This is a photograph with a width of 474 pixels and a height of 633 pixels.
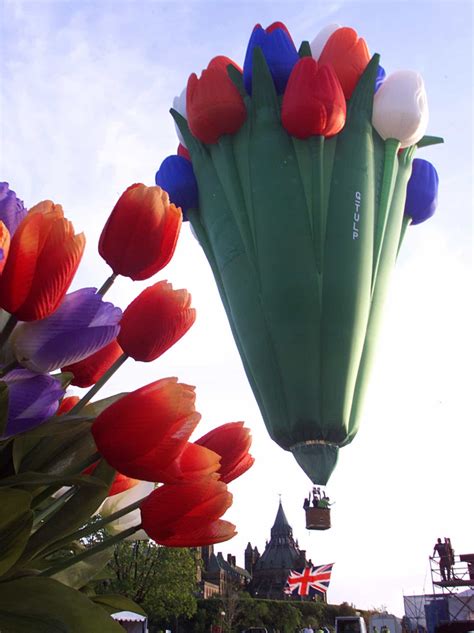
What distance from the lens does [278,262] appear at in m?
8.41

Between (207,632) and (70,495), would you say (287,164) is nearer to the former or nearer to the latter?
(70,495)

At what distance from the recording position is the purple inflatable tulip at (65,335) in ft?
Result: 3.00

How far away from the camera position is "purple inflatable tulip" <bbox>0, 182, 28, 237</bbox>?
3.46 ft

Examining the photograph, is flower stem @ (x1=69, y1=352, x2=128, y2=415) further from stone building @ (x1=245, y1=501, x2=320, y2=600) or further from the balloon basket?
stone building @ (x1=245, y1=501, x2=320, y2=600)

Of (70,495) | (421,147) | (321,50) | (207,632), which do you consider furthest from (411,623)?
(70,495)

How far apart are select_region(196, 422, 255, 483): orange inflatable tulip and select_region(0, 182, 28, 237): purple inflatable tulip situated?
1.50ft

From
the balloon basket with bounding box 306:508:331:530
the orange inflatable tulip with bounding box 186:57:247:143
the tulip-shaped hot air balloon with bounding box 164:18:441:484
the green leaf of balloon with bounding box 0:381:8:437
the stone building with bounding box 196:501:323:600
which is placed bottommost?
the green leaf of balloon with bounding box 0:381:8:437

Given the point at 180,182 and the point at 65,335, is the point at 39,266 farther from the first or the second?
the point at 180,182

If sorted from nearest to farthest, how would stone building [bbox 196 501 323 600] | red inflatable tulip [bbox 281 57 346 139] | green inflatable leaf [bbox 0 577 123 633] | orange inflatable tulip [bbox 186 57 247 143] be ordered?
green inflatable leaf [bbox 0 577 123 633]
red inflatable tulip [bbox 281 57 346 139]
orange inflatable tulip [bbox 186 57 247 143]
stone building [bbox 196 501 323 600]

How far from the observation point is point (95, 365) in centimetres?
114

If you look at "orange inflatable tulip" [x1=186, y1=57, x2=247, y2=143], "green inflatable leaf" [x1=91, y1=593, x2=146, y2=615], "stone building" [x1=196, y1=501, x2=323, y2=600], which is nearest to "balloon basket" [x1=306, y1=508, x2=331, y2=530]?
"orange inflatable tulip" [x1=186, y1=57, x2=247, y2=143]

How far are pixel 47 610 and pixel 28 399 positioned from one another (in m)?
0.27

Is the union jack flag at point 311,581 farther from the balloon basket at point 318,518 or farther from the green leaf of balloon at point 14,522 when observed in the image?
the green leaf of balloon at point 14,522

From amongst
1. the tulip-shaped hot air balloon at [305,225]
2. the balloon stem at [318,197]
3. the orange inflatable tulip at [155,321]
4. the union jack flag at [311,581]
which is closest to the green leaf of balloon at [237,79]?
the tulip-shaped hot air balloon at [305,225]
